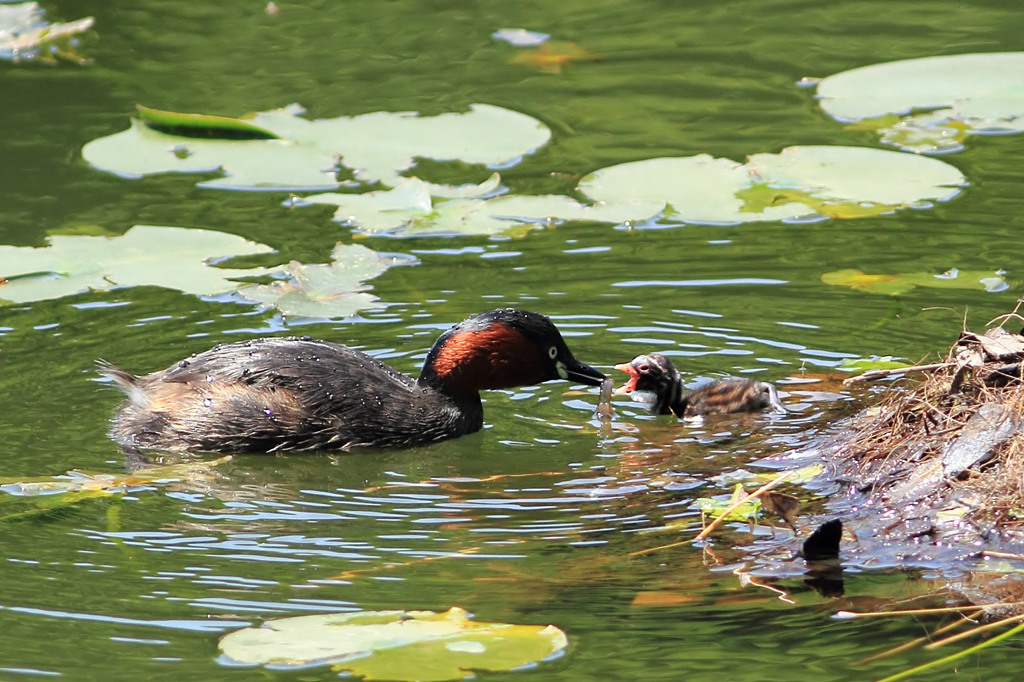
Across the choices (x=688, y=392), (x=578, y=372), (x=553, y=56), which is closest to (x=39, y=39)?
(x=553, y=56)

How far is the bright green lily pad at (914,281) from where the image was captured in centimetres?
816

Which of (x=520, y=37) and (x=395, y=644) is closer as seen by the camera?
(x=395, y=644)

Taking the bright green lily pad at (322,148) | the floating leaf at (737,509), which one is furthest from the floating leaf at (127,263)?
the floating leaf at (737,509)

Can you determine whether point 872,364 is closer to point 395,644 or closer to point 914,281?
point 914,281

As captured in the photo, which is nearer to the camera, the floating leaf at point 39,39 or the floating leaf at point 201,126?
the floating leaf at point 201,126

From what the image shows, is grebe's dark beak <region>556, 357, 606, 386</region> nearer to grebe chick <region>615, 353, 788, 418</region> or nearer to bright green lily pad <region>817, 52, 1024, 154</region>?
grebe chick <region>615, 353, 788, 418</region>

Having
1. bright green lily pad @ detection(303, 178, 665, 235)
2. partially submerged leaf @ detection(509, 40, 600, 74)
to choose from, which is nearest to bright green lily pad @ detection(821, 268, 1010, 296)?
bright green lily pad @ detection(303, 178, 665, 235)

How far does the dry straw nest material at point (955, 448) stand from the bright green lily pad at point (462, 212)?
10.7 ft

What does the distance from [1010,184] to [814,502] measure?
434cm

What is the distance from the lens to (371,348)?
8.12 metres

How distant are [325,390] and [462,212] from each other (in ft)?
8.07

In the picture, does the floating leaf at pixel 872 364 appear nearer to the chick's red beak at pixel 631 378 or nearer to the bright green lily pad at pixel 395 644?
the chick's red beak at pixel 631 378

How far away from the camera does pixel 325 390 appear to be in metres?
7.16

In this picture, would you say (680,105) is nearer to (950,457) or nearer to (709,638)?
(950,457)
